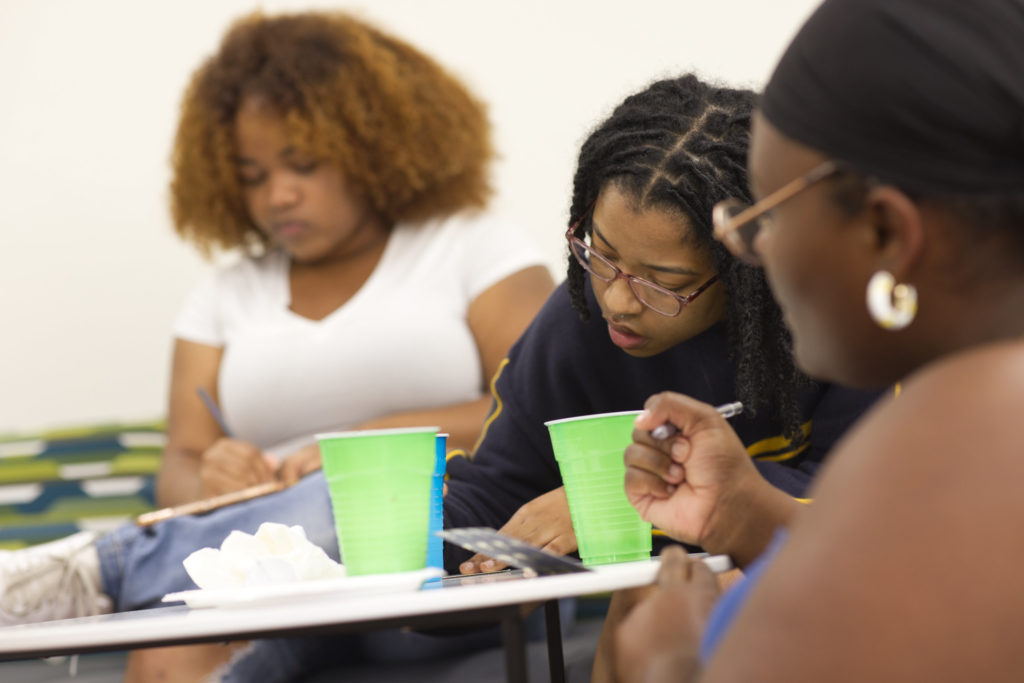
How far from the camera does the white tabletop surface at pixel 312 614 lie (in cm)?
83

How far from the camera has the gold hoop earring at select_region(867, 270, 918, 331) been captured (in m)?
0.71

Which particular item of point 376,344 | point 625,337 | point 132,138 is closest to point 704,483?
point 625,337

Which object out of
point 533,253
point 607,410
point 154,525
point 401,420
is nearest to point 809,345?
point 607,410

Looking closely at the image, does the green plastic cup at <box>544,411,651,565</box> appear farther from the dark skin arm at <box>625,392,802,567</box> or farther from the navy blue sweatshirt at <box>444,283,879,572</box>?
the navy blue sweatshirt at <box>444,283,879,572</box>

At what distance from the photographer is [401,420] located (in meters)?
2.23

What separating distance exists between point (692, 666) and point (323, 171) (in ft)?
6.64

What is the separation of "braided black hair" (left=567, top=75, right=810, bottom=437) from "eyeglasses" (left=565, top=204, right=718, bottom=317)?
0.06 m

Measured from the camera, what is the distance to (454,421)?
2.23 metres

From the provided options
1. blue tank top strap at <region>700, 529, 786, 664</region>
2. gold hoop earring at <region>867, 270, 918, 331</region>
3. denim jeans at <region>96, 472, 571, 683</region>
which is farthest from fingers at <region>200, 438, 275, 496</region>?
gold hoop earring at <region>867, 270, 918, 331</region>

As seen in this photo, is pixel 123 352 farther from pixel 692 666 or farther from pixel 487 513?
pixel 692 666

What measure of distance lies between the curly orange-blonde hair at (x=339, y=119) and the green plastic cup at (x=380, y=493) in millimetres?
1609

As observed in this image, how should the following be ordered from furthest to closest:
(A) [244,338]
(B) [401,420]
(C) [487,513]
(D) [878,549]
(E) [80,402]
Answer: (E) [80,402] < (A) [244,338] < (B) [401,420] < (C) [487,513] < (D) [878,549]

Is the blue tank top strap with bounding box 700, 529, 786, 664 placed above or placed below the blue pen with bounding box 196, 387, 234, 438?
above

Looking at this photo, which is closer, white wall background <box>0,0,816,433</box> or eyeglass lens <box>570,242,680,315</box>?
eyeglass lens <box>570,242,680,315</box>
